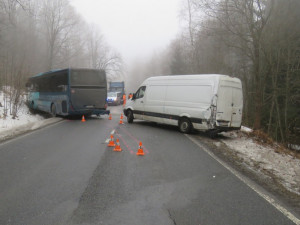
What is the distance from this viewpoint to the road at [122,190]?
149 inches

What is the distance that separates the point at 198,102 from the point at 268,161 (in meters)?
4.34

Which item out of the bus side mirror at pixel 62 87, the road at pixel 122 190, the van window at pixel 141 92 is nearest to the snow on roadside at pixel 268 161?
the road at pixel 122 190

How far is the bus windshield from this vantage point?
16.2m

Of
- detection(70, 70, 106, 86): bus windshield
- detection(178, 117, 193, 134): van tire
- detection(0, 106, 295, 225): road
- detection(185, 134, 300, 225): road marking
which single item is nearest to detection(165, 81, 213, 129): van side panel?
detection(178, 117, 193, 134): van tire

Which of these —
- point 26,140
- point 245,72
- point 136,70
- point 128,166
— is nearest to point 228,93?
point 128,166

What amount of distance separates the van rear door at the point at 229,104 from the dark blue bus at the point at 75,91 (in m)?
8.64

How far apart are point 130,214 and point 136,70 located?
346 ft

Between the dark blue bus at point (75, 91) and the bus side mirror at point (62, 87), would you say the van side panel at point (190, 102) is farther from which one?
the bus side mirror at point (62, 87)

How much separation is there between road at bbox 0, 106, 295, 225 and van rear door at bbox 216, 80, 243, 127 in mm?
3348

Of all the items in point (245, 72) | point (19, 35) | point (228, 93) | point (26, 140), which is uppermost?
point (19, 35)

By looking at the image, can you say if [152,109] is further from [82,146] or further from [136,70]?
[136,70]

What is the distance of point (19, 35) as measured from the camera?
148ft

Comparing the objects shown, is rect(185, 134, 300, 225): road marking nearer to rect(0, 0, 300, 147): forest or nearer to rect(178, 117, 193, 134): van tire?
rect(178, 117, 193, 134): van tire

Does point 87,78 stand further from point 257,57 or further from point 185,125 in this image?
point 257,57
